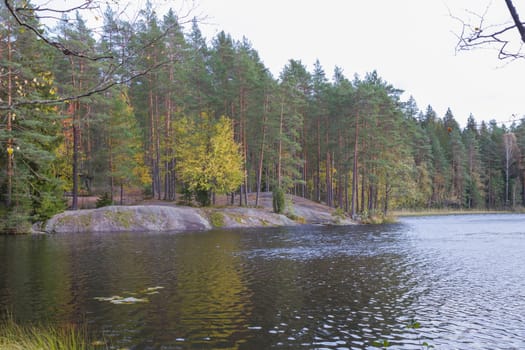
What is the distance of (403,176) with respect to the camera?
2087 inches

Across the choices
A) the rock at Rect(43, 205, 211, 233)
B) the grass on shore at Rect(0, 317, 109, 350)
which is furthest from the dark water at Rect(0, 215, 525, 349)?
the rock at Rect(43, 205, 211, 233)

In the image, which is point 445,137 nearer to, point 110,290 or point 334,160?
point 334,160

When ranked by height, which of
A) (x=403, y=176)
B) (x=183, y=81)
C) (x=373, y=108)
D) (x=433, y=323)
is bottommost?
(x=433, y=323)

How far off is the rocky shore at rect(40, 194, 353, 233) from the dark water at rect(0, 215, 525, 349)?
8462 mm

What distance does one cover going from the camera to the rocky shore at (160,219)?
31109mm

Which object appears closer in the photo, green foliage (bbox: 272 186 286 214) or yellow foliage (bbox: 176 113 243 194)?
yellow foliage (bbox: 176 113 243 194)

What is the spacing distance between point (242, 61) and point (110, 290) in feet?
103

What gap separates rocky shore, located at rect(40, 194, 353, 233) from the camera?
31.1 metres

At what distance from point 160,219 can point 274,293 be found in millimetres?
22515

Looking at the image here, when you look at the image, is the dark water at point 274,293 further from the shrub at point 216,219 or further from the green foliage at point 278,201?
the green foliage at point 278,201

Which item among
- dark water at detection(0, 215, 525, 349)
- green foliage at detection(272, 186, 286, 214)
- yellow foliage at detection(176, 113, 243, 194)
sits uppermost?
yellow foliage at detection(176, 113, 243, 194)

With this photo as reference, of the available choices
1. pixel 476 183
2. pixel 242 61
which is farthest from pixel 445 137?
pixel 242 61

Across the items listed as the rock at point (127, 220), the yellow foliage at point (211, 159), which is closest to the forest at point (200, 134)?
the yellow foliage at point (211, 159)

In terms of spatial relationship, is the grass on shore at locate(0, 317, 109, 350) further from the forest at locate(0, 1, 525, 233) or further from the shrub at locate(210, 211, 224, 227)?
the shrub at locate(210, 211, 224, 227)
